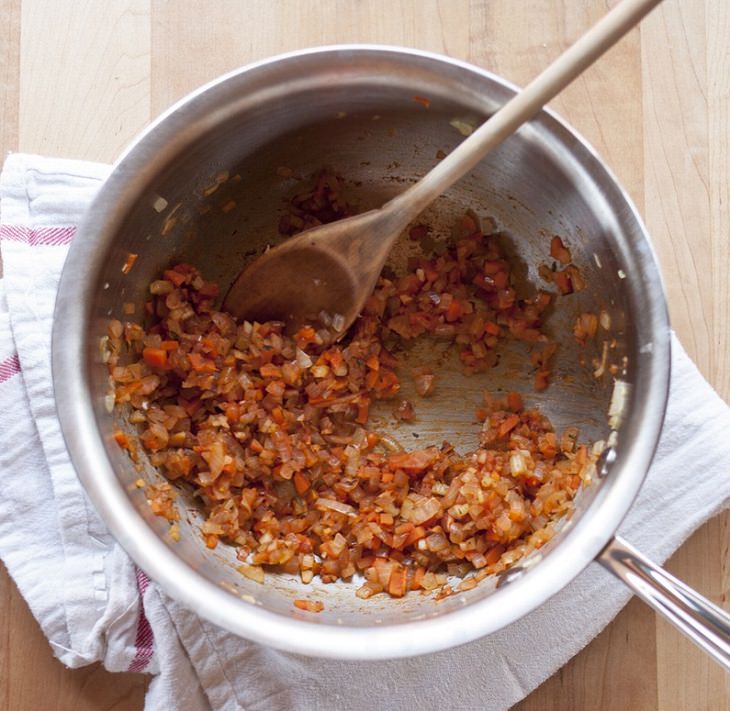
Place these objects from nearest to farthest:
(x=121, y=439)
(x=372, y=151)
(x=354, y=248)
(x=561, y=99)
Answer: (x=121, y=439) < (x=354, y=248) < (x=372, y=151) < (x=561, y=99)

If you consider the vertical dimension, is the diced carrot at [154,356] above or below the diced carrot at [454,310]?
below

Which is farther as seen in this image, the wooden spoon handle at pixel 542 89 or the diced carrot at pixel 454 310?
the diced carrot at pixel 454 310

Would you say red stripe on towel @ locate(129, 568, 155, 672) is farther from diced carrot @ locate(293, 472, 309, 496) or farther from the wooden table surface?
diced carrot @ locate(293, 472, 309, 496)

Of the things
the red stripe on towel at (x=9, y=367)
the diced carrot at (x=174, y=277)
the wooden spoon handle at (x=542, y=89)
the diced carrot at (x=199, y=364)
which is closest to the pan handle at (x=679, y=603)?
the wooden spoon handle at (x=542, y=89)

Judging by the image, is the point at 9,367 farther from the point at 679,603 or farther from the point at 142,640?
the point at 679,603

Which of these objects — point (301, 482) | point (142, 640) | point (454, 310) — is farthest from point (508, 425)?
point (142, 640)

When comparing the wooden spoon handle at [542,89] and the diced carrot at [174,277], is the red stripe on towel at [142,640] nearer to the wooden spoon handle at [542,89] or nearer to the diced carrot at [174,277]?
the diced carrot at [174,277]

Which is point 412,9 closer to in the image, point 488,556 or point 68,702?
point 488,556

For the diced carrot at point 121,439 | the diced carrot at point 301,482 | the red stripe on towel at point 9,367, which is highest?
the diced carrot at point 121,439
